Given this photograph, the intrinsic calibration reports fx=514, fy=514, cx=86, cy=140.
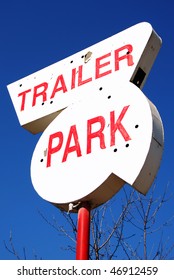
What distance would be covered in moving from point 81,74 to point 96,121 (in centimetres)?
49

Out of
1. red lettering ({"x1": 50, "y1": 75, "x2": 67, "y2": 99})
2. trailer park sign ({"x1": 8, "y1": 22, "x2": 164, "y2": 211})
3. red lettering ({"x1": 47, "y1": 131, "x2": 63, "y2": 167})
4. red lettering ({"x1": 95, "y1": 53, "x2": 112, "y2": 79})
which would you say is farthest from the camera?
red lettering ({"x1": 50, "y1": 75, "x2": 67, "y2": 99})

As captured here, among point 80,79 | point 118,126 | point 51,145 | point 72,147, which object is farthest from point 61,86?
point 118,126

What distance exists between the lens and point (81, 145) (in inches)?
110

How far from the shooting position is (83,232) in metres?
2.55

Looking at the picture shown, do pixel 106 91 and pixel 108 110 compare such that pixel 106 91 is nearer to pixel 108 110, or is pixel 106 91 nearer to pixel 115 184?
pixel 108 110

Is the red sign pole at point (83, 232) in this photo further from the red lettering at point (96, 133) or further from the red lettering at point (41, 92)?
the red lettering at point (41, 92)

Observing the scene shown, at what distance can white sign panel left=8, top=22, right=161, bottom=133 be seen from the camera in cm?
300

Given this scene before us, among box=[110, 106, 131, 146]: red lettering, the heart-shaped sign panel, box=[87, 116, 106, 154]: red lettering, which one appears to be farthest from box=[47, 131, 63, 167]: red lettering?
box=[110, 106, 131, 146]: red lettering

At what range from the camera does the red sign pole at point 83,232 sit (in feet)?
8.20

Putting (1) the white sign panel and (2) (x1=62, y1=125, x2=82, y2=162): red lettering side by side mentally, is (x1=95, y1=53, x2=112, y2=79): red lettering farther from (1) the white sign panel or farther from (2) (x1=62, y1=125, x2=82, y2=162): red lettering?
(2) (x1=62, y1=125, x2=82, y2=162): red lettering

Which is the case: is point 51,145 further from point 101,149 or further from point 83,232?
point 83,232
